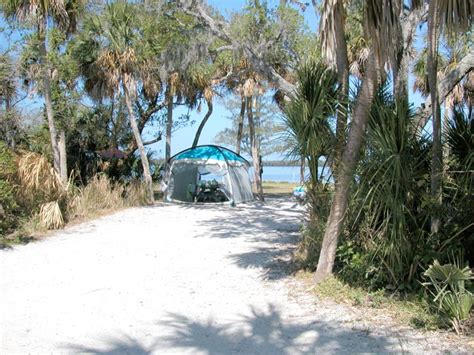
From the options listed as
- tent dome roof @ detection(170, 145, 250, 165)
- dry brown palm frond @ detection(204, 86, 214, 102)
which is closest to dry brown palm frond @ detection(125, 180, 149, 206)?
tent dome roof @ detection(170, 145, 250, 165)

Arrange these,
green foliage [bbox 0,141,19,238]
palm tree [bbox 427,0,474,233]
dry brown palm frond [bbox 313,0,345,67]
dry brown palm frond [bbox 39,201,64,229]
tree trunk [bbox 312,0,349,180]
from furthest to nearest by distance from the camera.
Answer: dry brown palm frond [bbox 39,201,64,229] < green foliage [bbox 0,141,19,238] < tree trunk [bbox 312,0,349,180] < dry brown palm frond [bbox 313,0,345,67] < palm tree [bbox 427,0,474,233]

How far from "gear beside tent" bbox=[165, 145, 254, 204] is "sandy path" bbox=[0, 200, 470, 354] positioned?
9418 millimetres

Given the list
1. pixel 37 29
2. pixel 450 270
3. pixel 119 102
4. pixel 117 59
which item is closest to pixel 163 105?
pixel 119 102

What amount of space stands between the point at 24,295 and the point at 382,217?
4.93 metres

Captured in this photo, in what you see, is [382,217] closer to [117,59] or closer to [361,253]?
[361,253]

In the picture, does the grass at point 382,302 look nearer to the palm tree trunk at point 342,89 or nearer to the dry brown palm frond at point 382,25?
the palm tree trunk at point 342,89

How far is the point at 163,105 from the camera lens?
24328mm

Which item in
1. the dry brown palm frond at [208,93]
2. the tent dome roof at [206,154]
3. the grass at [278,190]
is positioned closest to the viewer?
the tent dome roof at [206,154]

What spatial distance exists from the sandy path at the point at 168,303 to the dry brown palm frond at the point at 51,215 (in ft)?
2.73

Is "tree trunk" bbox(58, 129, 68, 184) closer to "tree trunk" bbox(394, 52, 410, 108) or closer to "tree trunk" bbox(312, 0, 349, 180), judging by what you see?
"tree trunk" bbox(312, 0, 349, 180)

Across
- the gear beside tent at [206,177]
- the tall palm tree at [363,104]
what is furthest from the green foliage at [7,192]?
the gear beside tent at [206,177]

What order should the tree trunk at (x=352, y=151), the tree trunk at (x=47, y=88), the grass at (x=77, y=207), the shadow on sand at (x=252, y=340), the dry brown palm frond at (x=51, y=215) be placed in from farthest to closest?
the tree trunk at (x=47, y=88) → the dry brown palm frond at (x=51, y=215) → the grass at (x=77, y=207) → the tree trunk at (x=352, y=151) → the shadow on sand at (x=252, y=340)

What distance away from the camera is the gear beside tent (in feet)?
66.7

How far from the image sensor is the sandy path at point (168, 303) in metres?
4.57
